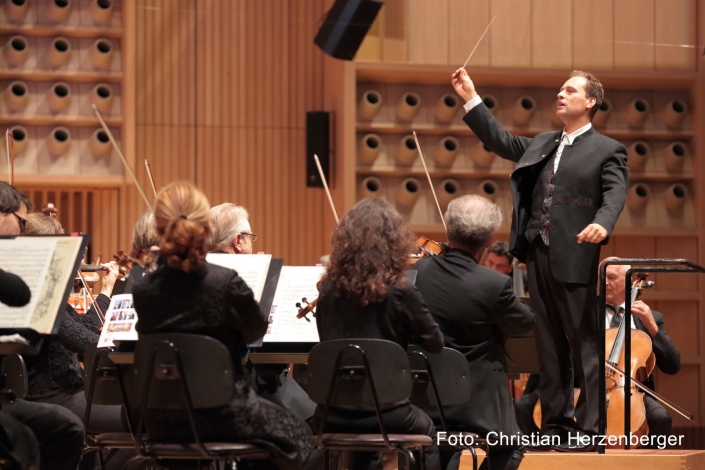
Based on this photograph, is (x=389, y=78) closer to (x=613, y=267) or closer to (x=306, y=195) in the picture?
(x=306, y=195)

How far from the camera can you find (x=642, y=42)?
19.7 feet

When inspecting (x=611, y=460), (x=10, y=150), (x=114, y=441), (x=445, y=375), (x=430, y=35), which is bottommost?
(x=611, y=460)

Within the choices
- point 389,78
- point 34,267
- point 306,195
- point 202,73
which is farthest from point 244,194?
point 34,267

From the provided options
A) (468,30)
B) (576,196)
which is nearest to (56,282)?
(576,196)

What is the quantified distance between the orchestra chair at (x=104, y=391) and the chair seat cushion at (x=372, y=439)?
0.50 m

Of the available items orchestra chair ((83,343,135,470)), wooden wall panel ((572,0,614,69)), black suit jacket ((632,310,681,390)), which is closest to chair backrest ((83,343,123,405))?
orchestra chair ((83,343,135,470))

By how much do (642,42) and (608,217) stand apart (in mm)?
3151

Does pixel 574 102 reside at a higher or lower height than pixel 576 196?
higher

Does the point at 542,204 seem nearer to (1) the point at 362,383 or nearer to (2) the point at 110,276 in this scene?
(1) the point at 362,383

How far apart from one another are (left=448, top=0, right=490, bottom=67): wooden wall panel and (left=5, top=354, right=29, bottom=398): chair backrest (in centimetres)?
388

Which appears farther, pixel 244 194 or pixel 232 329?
pixel 244 194

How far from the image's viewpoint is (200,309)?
238cm

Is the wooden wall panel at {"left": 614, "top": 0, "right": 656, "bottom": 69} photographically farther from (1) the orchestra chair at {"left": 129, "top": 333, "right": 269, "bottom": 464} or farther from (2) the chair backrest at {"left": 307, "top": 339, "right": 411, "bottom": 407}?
(1) the orchestra chair at {"left": 129, "top": 333, "right": 269, "bottom": 464}

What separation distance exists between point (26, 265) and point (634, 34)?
4491 mm
